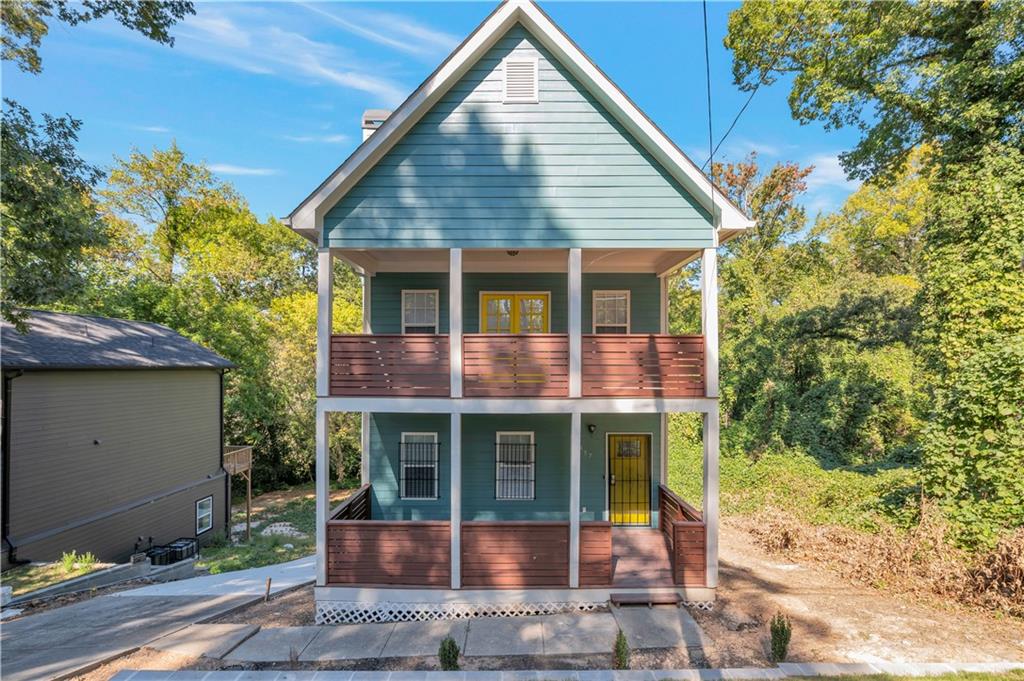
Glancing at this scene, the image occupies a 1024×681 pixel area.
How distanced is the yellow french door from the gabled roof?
380 cm

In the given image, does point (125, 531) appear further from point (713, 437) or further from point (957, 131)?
point (957, 131)

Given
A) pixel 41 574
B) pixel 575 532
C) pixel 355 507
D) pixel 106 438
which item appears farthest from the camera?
pixel 106 438

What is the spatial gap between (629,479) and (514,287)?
5.13 metres

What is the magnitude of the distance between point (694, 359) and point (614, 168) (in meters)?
3.73

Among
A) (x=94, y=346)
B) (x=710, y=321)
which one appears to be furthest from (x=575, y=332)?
(x=94, y=346)

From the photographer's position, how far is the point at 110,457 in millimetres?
14070

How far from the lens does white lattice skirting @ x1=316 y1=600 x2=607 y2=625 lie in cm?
773

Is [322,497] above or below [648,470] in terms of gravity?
above

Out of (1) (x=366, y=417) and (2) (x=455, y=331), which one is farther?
(1) (x=366, y=417)

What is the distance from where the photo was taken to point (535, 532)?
792 centimetres

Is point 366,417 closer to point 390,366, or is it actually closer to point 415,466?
point 415,466

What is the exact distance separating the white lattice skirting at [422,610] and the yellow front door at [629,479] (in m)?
2.80

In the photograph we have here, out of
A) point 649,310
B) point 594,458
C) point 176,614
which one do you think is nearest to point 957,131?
point 649,310

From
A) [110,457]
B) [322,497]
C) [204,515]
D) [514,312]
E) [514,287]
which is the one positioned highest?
[514,287]
